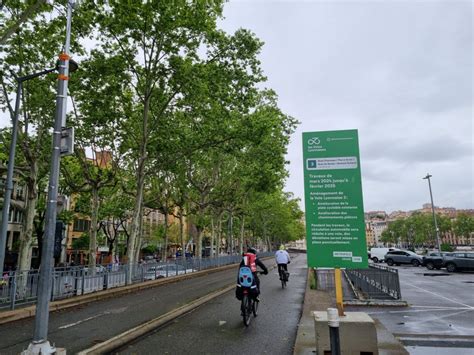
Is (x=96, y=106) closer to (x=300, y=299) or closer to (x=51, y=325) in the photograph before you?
(x=51, y=325)

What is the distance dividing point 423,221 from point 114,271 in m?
112

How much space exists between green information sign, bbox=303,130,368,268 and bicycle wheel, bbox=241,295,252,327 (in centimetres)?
255

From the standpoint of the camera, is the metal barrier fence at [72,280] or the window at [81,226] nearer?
the metal barrier fence at [72,280]

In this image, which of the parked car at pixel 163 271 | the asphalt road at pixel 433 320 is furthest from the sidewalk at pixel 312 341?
the parked car at pixel 163 271

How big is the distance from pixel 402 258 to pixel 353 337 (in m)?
36.5

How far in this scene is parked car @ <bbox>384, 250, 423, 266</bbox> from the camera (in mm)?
36594

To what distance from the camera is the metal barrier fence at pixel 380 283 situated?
11.7m

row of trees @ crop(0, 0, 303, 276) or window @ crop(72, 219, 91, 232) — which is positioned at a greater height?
row of trees @ crop(0, 0, 303, 276)

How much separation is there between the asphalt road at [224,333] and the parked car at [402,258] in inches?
1205

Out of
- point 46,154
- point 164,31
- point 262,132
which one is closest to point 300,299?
point 262,132

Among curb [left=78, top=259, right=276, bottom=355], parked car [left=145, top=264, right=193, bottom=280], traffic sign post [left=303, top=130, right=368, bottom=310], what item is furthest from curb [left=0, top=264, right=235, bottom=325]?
traffic sign post [left=303, top=130, right=368, bottom=310]

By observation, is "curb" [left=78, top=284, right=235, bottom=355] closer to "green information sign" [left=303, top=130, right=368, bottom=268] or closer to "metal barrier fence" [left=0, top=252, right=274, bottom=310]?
"green information sign" [left=303, top=130, right=368, bottom=268]

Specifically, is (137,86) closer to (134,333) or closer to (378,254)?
(134,333)

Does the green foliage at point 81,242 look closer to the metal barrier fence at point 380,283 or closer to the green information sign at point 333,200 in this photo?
the metal barrier fence at point 380,283
